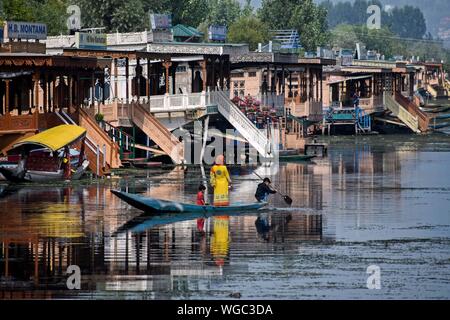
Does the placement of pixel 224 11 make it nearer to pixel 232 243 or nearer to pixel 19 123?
pixel 19 123

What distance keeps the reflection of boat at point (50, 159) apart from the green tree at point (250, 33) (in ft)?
241

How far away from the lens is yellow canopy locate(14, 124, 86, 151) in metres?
50.1

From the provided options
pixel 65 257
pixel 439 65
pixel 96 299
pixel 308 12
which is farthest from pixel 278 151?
pixel 439 65

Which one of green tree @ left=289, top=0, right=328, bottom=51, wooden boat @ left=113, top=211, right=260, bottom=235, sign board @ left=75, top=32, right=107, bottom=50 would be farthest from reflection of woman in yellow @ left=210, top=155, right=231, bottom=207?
green tree @ left=289, top=0, right=328, bottom=51

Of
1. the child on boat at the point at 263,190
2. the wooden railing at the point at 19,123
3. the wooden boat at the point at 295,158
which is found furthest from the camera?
the wooden boat at the point at 295,158

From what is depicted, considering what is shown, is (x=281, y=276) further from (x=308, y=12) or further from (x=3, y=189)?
(x=308, y=12)

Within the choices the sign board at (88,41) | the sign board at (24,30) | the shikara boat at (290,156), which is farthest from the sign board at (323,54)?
the sign board at (24,30)

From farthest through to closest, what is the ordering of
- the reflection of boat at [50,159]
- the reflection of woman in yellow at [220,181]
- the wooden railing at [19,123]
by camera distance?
the wooden railing at [19,123] → the reflection of boat at [50,159] → the reflection of woman in yellow at [220,181]

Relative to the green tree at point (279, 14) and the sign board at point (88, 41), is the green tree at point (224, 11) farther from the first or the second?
the sign board at point (88, 41)

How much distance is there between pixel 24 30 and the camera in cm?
5759

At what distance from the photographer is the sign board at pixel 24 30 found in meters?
56.8

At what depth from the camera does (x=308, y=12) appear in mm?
145250
